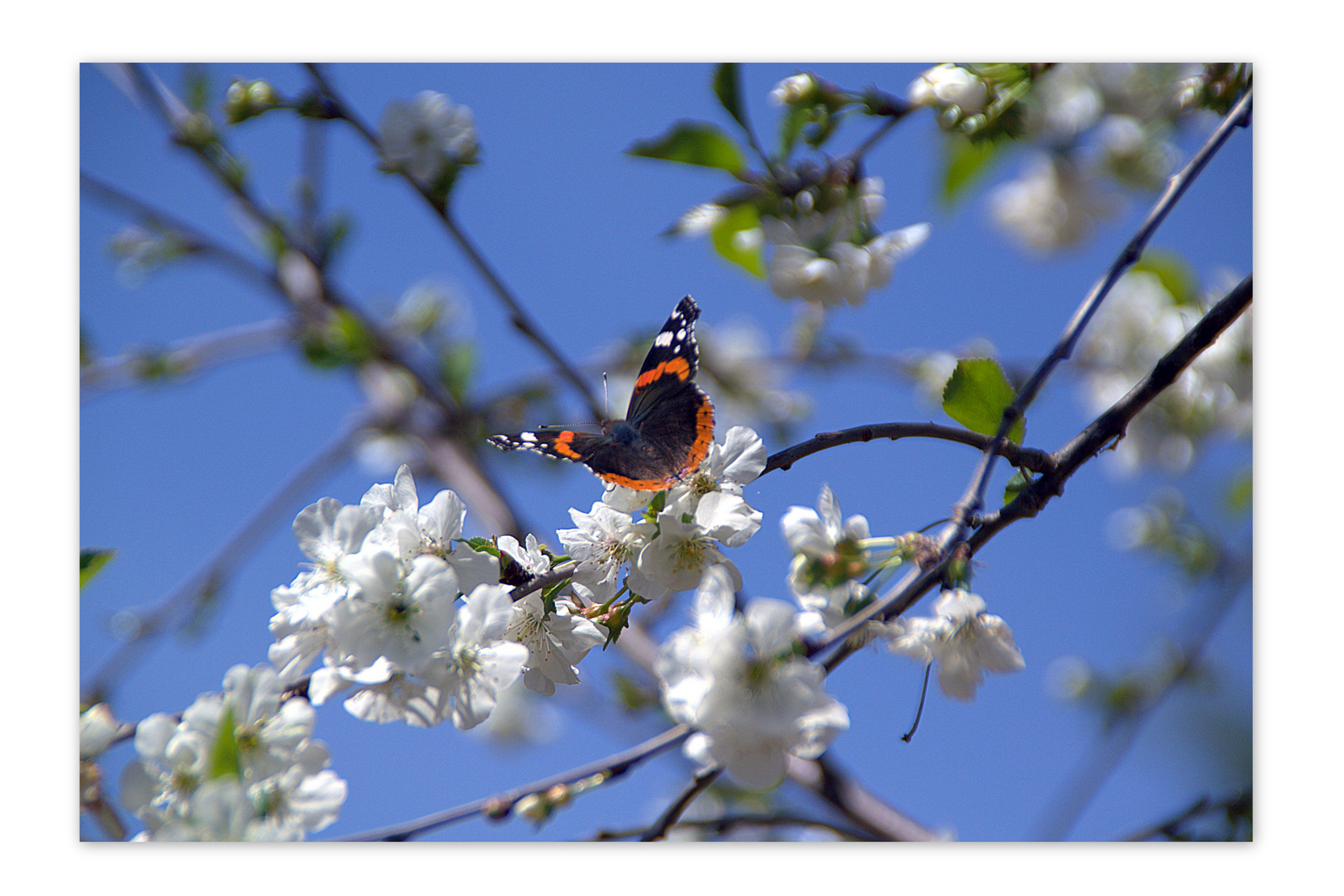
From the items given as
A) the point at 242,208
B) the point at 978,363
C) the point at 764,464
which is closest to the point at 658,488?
the point at 764,464

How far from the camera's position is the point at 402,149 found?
59.3 inches

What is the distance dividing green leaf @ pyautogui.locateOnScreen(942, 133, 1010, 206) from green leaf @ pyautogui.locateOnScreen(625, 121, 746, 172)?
54 cm

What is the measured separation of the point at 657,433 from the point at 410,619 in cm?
39

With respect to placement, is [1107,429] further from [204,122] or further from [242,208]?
[242,208]

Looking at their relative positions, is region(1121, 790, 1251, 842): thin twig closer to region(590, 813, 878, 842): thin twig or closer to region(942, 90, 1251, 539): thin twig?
region(590, 813, 878, 842): thin twig

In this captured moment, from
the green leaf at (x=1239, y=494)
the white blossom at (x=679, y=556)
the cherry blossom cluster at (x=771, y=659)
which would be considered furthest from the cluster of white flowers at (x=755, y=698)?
Answer: the green leaf at (x=1239, y=494)

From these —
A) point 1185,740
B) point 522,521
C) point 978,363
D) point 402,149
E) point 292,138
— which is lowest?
point 1185,740

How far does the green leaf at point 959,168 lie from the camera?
1.63 m

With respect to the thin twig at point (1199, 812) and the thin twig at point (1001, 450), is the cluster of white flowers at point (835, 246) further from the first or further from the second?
the thin twig at point (1199, 812)

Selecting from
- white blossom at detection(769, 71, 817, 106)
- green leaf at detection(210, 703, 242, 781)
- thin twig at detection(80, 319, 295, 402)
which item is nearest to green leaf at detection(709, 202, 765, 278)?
white blossom at detection(769, 71, 817, 106)

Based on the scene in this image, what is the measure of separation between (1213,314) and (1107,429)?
0.22 m

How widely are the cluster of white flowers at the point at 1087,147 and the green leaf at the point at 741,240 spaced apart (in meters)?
0.60

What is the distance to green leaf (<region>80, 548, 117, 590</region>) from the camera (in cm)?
118

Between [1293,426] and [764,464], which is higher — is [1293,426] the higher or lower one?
the higher one
